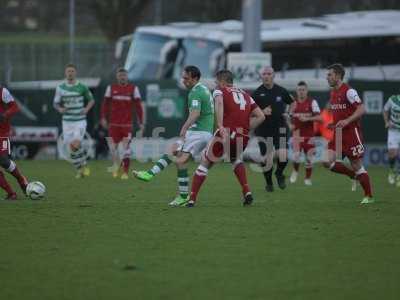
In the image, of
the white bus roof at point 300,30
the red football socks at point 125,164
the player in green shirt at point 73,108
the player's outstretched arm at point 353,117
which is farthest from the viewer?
the white bus roof at point 300,30

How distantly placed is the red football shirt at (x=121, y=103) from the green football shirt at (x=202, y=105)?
298 inches

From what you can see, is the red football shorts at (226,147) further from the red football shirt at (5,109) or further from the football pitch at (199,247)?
the red football shirt at (5,109)

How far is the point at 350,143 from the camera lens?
15.6 m

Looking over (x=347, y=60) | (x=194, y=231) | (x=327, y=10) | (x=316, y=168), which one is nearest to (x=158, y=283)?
(x=194, y=231)

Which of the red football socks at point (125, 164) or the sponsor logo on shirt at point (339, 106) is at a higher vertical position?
the sponsor logo on shirt at point (339, 106)

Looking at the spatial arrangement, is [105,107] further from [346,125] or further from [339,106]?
[346,125]

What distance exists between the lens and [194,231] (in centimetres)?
1227

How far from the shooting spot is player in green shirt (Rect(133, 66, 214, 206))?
1470 cm

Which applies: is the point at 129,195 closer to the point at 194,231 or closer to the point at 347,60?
the point at 194,231

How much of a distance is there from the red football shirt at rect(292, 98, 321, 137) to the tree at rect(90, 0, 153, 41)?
97.0ft

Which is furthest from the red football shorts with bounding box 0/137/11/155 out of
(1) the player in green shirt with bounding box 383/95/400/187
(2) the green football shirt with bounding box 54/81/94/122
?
(1) the player in green shirt with bounding box 383/95/400/187

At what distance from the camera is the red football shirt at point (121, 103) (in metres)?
22.5

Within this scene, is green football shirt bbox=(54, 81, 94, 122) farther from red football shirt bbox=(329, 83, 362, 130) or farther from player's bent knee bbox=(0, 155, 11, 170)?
red football shirt bbox=(329, 83, 362, 130)

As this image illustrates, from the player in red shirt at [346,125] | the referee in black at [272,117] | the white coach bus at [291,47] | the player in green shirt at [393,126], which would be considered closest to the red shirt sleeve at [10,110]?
the player in red shirt at [346,125]
